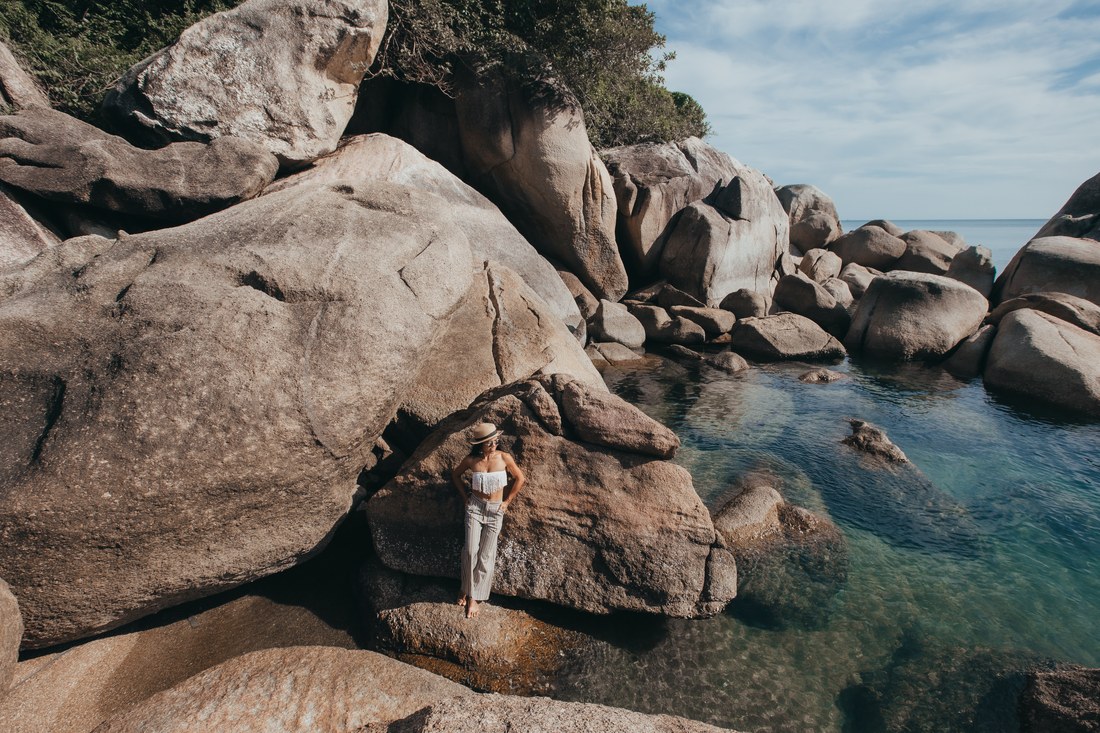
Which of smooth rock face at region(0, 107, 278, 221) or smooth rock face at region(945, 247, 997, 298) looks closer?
smooth rock face at region(0, 107, 278, 221)

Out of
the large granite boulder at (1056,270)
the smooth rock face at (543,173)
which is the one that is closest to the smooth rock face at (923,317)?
the large granite boulder at (1056,270)

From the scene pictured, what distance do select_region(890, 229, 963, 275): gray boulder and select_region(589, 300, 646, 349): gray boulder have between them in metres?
15.0

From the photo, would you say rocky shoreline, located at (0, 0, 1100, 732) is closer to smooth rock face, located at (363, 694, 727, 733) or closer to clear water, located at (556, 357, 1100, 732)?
smooth rock face, located at (363, 694, 727, 733)

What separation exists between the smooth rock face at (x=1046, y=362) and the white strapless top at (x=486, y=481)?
1370 cm

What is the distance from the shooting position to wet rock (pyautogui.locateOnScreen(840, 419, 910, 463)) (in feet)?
31.6

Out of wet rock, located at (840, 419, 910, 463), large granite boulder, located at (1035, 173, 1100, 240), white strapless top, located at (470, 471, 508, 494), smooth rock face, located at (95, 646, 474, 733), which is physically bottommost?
wet rock, located at (840, 419, 910, 463)

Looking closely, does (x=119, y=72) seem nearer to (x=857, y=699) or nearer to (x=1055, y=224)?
(x=857, y=699)

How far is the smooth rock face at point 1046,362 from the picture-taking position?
12.1m

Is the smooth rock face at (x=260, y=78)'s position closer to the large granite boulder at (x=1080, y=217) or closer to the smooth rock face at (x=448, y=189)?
the smooth rock face at (x=448, y=189)

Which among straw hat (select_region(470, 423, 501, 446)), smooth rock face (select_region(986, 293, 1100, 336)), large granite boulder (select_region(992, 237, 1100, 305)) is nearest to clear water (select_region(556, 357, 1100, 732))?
straw hat (select_region(470, 423, 501, 446))

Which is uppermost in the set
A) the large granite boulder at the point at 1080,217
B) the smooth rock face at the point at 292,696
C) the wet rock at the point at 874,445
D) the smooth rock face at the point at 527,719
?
the large granite boulder at the point at 1080,217

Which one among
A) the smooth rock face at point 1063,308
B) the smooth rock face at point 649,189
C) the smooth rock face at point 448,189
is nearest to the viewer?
the smooth rock face at point 448,189

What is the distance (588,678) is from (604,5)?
52.8 feet

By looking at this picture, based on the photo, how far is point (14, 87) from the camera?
377 inches
